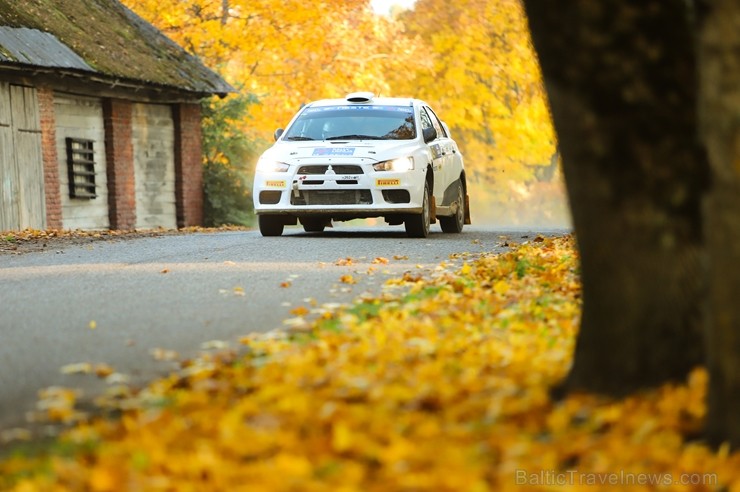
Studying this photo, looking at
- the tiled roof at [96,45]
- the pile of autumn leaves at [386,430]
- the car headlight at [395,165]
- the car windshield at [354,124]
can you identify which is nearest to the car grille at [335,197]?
the car headlight at [395,165]

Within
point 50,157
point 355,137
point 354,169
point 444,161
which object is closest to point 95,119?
point 50,157

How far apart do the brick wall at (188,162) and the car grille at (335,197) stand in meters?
14.3

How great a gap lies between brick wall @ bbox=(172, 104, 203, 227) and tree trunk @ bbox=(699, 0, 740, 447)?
1034 inches

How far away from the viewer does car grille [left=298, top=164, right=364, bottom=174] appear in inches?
655

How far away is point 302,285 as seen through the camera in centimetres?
1067

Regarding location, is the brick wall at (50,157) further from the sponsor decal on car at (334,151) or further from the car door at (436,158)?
the sponsor decal on car at (334,151)

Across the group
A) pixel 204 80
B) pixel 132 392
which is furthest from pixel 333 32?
pixel 132 392

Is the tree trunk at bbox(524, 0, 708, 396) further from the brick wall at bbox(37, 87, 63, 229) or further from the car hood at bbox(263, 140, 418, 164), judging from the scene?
the brick wall at bbox(37, 87, 63, 229)

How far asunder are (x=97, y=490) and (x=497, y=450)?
1540 millimetres

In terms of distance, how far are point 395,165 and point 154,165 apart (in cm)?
1426

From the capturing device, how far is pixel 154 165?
97.7 feet

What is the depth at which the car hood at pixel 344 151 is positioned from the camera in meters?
16.7

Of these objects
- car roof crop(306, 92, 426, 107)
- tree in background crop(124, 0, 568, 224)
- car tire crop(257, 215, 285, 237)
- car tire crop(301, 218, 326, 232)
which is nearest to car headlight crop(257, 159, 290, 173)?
car tire crop(257, 215, 285, 237)

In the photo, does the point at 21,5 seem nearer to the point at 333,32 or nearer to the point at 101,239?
the point at 101,239
